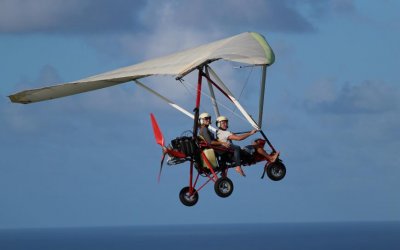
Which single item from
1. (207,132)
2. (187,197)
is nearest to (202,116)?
(207,132)

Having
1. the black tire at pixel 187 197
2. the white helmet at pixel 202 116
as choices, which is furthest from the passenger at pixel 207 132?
the black tire at pixel 187 197

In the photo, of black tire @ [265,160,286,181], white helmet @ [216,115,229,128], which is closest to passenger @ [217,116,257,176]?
white helmet @ [216,115,229,128]

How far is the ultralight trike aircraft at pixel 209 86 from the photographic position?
27688 mm

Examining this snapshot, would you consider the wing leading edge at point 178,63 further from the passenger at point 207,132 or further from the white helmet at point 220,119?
the white helmet at point 220,119

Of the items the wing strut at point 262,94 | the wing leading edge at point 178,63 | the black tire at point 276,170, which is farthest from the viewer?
the black tire at point 276,170

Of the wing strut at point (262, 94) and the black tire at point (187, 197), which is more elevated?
Answer: the wing strut at point (262, 94)

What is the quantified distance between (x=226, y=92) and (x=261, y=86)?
1.21 metres

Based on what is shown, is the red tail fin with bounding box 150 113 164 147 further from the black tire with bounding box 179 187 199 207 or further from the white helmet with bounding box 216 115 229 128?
the black tire with bounding box 179 187 199 207

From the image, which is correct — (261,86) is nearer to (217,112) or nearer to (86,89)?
(217,112)

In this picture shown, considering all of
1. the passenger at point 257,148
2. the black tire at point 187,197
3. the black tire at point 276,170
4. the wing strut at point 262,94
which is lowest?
the black tire at point 187,197

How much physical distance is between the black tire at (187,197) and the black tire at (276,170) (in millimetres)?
2102

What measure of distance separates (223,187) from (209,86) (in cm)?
306

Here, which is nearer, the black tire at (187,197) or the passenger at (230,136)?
the passenger at (230,136)

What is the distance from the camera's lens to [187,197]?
29172 millimetres
